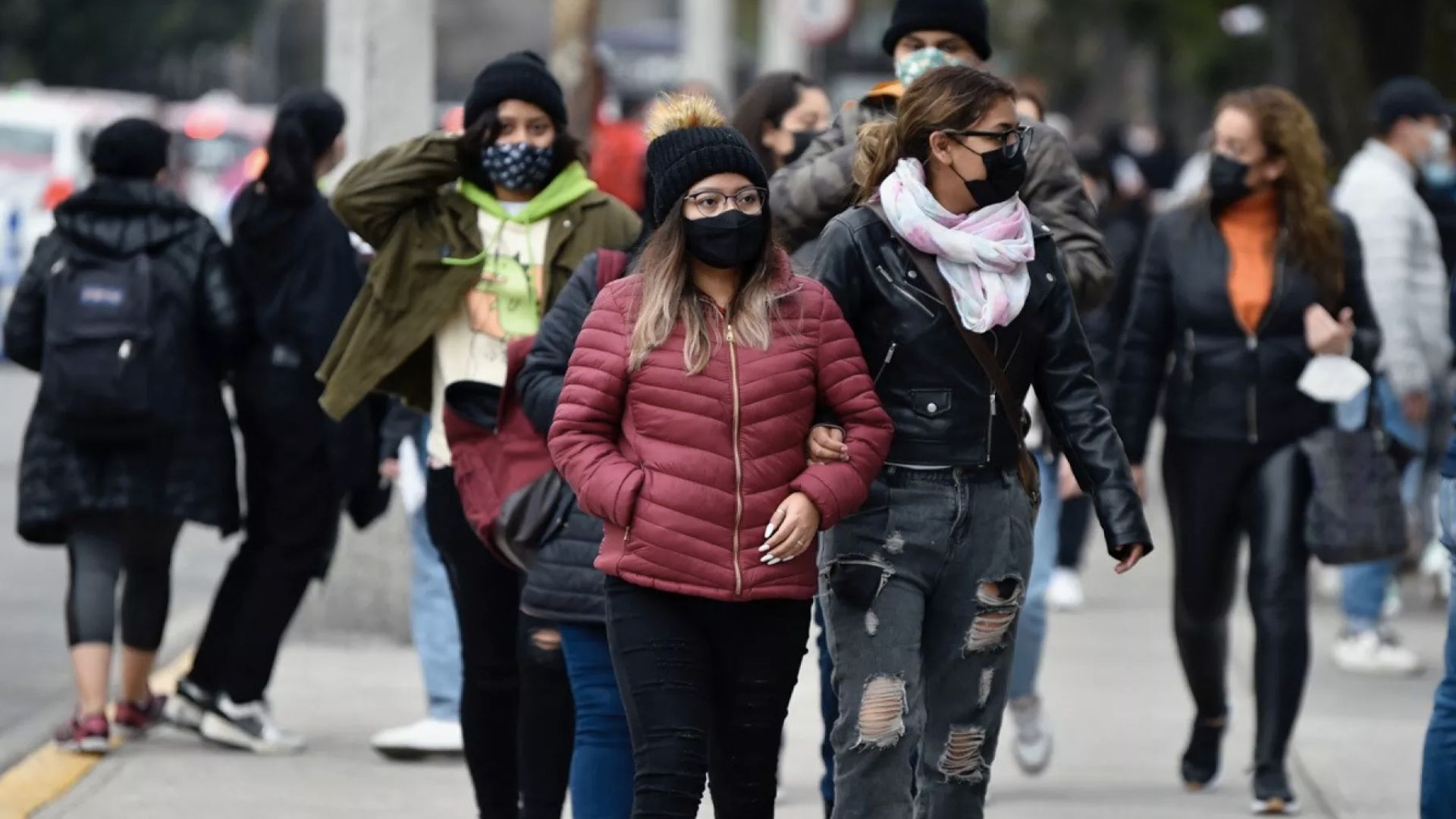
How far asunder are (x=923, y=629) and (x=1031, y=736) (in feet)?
8.32

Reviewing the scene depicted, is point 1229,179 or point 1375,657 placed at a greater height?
point 1229,179

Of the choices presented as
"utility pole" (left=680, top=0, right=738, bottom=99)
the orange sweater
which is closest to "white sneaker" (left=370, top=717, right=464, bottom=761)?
the orange sweater

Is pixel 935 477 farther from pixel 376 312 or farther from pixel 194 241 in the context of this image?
pixel 194 241

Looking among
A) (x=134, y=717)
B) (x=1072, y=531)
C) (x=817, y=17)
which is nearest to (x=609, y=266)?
(x=134, y=717)

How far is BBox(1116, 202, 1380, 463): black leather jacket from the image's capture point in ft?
24.0

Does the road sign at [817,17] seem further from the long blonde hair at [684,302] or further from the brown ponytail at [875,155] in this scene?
the long blonde hair at [684,302]

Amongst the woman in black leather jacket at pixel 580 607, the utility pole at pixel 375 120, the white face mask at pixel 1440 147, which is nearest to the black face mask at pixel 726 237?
the woman in black leather jacket at pixel 580 607

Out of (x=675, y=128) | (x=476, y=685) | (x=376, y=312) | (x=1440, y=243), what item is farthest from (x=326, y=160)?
(x=1440, y=243)

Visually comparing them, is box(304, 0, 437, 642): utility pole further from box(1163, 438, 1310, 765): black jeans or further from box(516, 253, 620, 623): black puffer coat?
box(516, 253, 620, 623): black puffer coat

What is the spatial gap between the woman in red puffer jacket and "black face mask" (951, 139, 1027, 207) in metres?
0.41

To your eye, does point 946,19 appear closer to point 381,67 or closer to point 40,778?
point 40,778

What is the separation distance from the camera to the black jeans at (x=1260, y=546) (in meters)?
7.34

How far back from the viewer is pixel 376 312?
255 inches

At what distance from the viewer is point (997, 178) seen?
5371 mm
